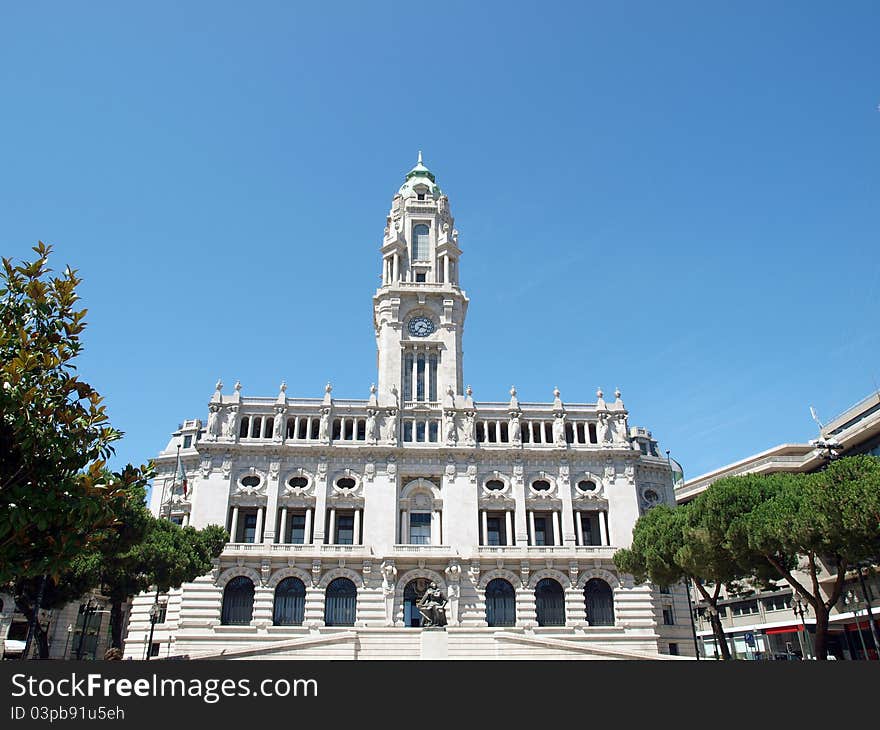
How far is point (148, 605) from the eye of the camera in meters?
70.9

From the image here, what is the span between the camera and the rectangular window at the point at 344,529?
67375 millimetres

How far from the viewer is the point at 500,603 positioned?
211 ft

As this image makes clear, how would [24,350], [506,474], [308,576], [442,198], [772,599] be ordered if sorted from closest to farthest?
[24,350] < [308,576] < [506,474] < [772,599] < [442,198]

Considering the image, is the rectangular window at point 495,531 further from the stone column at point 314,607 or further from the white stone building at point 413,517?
the stone column at point 314,607

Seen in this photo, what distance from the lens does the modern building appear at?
58875 millimetres

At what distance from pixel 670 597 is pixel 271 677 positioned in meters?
62.8

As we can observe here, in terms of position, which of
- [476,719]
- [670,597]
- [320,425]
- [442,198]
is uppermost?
[442,198]

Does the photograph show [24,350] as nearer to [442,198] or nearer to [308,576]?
[308,576]

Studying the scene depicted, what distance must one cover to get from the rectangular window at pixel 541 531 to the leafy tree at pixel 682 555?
352 inches

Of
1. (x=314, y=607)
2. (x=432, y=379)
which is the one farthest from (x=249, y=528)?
(x=432, y=379)

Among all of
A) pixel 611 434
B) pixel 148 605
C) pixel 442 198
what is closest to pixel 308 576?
pixel 148 605

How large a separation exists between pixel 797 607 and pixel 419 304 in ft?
151

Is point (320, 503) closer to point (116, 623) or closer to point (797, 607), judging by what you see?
point (116, 623)

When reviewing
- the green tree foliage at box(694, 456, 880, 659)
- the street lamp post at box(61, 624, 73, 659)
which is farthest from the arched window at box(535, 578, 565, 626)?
the street lamp post at box(61, 624, 73, 659)
